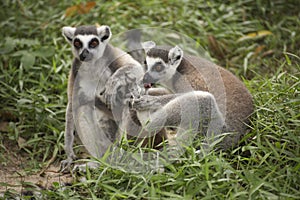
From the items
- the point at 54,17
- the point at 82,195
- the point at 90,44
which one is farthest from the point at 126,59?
the point at 54,17

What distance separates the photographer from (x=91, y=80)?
5.03m

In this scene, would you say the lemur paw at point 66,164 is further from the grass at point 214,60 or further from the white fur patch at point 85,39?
the white fur patch at point 85,39

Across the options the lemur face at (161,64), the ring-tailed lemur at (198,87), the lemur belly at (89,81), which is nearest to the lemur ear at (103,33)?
the lemur belly at (89,81)

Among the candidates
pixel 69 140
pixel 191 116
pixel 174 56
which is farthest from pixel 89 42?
pixel 191 116

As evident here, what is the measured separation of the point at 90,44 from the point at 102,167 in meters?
1.56

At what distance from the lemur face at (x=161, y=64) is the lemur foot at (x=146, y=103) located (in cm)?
40

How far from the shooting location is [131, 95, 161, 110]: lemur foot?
4.15 meters

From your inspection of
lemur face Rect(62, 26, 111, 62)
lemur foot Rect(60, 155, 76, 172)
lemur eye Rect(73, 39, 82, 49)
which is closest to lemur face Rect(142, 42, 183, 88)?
lemur face Rect(62, 26, 111, 62)

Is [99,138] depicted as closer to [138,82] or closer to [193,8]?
[138,82]

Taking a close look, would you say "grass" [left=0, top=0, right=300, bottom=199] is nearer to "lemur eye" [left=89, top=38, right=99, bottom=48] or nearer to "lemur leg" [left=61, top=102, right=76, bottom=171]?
"lemur leg" [left=61, top=102, right=76, bottom=171]

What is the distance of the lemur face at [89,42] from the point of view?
4859mm

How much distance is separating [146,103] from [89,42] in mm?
A: 1180

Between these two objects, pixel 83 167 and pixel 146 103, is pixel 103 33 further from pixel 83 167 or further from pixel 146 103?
pixel 83 167

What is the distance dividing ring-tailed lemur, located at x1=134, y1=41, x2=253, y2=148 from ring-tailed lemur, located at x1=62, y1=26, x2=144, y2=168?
329 mm
